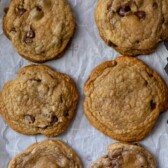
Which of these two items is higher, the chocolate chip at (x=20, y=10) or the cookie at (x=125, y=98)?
the chocolate chip at (x=20, y=10)

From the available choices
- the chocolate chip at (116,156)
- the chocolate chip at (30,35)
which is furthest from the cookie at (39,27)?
the chocolate chip at (116,156)

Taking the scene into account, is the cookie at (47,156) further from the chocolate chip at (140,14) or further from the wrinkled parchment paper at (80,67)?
the chocolate chip at (140,14)

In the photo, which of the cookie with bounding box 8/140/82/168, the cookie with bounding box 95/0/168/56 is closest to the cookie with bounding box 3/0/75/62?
the cookie with bounding box 95/0/168/56

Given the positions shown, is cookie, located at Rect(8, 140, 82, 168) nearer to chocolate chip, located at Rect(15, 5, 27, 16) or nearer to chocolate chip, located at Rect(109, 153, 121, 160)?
chocolate chip, located at Rect(109, 153, 121, 160)

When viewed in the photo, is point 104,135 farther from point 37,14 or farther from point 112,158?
point 37,14

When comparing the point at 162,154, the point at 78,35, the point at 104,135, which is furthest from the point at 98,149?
the point at 78,35

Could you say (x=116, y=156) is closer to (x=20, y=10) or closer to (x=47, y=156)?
(x=47, y=156)
